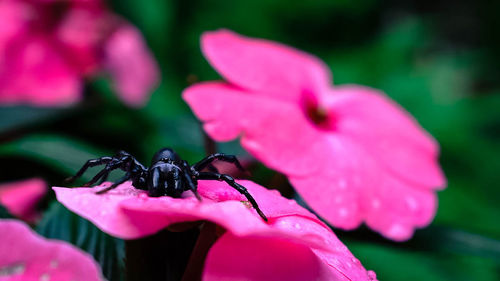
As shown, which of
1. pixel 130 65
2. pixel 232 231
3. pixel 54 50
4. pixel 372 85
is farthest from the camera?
pixel 372 85

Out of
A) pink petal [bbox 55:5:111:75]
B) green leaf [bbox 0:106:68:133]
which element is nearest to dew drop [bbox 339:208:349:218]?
green leaf [bbox 0:106:68:133]

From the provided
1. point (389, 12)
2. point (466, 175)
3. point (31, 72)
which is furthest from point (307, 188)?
point (389, 12)

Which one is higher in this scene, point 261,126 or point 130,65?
point 261,126

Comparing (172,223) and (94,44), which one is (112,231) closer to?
(172,223)

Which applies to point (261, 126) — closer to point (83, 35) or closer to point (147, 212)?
point (147, 212)

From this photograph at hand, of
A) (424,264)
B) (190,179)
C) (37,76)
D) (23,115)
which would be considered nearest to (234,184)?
(190,179)

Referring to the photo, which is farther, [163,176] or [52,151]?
[52,151]
